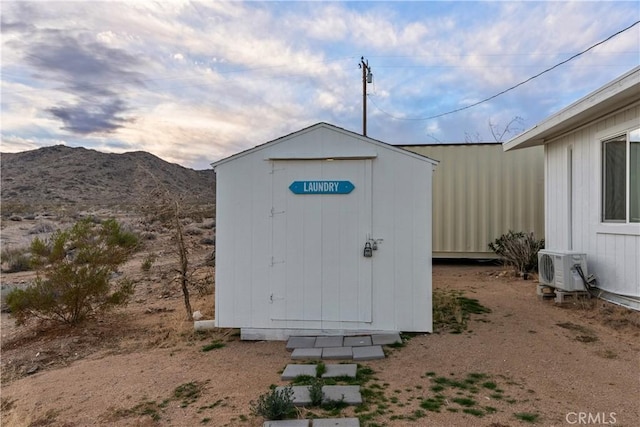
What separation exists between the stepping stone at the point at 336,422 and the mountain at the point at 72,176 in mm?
24823

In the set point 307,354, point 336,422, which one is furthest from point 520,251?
point 336,422

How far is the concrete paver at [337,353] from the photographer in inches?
159

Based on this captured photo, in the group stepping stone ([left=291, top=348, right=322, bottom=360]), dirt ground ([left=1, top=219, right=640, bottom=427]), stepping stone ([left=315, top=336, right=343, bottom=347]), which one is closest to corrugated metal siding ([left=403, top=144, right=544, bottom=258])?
dirt ground ([left=1, top=219, right=640, bottom=427])

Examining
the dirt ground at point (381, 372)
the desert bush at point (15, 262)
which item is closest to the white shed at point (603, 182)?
the dirt ground at point (381, 372)

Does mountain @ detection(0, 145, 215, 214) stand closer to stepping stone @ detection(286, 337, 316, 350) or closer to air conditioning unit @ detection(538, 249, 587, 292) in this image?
stepping stone @ detection(286, 337, 316, 350)

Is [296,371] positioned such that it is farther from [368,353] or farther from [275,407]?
[275,407]

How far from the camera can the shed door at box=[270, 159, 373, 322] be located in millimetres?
4719

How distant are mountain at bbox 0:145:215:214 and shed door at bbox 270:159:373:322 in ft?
73.9

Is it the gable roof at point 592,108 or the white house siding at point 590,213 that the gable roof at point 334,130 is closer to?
the gable roof at point 592,108

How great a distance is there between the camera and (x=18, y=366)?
14.9ft

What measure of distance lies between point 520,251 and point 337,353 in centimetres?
598

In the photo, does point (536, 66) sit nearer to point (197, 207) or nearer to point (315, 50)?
point (315, 50)

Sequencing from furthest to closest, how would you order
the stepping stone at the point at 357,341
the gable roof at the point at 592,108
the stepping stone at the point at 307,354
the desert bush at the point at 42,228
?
the desert bush at the point at 42,228 → the gable roof at the point at 592,108 → the stepping stone at the point at 357,341 → the stepping stone at the point at 307,354

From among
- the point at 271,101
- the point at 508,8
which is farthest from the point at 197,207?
the point at 508,8
